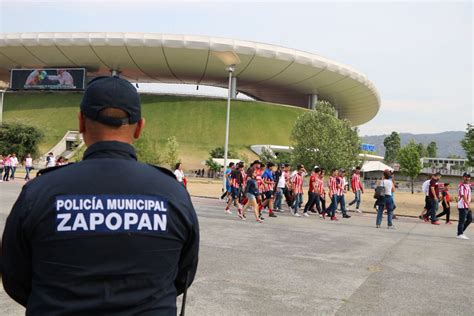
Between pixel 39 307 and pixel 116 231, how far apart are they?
38 cm

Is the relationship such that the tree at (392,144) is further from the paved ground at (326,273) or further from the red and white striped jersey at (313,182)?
the paved ground at (326,273)

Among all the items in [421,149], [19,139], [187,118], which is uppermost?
[187,118]

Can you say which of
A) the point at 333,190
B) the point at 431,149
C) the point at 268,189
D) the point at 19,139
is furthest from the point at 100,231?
the point at 431,149

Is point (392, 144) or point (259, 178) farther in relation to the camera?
point (392, 144)

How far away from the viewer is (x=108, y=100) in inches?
69.7

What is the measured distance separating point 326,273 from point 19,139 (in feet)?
133

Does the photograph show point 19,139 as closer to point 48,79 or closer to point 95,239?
point 48,79

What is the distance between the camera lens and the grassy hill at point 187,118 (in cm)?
6181

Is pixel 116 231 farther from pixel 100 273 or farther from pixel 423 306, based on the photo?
pixel 423 306

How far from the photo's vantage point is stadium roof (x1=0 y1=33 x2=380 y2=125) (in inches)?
2237

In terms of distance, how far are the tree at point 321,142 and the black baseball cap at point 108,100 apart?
97.8 feet

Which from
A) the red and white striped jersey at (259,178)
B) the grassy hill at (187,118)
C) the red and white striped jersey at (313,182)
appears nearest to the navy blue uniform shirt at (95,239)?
the red and white striped jersey at (259,178)

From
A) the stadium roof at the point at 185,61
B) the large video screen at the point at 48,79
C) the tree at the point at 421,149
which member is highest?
the stadium roof at the point at 185,61

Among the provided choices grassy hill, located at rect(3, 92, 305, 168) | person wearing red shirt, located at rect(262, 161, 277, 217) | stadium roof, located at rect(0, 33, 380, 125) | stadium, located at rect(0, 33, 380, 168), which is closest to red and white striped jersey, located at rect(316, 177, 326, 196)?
person wearing red shirt, located at rect(262, 161, 277, 217)
